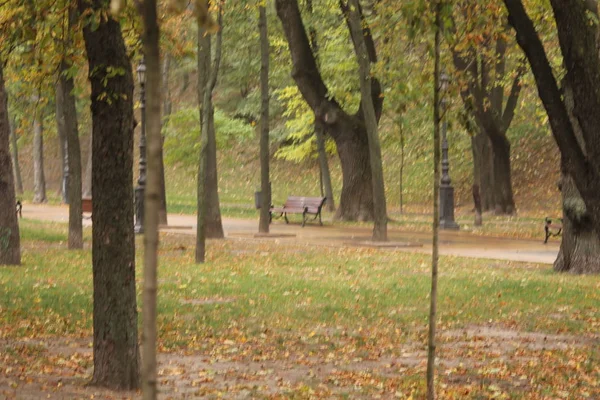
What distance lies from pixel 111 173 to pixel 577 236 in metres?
11.6

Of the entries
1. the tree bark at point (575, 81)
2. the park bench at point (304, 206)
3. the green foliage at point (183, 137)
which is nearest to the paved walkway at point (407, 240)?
the park bench at point (304, 206)

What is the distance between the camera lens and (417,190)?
51.3m

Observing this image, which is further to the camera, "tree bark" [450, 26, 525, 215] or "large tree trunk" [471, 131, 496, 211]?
"large tree trunk" [471, 131, 496, 211]

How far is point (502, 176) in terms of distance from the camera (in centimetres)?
4062

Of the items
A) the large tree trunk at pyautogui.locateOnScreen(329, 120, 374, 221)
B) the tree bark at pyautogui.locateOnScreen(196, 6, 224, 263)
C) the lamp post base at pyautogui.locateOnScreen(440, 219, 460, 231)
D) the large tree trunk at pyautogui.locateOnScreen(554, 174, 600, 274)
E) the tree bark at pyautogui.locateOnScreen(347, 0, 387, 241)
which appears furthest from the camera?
the large tree trunk at pyautogui.locateOnScreen(329, 120, 374, 221)

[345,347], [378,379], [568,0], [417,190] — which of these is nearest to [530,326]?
[345,347]

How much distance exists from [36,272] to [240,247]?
705cm

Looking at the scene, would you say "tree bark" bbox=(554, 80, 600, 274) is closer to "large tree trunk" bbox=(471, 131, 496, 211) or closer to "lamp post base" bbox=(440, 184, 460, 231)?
"lamp post base" bbox=(440, 184, 460, 231)

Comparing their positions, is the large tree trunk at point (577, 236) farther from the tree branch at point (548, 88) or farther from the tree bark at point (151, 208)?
the tree bark at point (151, 208)

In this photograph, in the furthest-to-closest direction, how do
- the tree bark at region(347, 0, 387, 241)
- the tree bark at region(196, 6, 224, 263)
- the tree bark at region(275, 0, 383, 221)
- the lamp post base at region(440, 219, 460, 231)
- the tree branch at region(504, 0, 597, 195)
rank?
1. the tree bark at region(275, 0, 383, 221)
2. the lamp post base at region(440, 219, 460, 231)
3. the tree bark at region(347, 0, 387, 241)
4. the tree bark at region(196, 6, 224, 263)
5. the tree branch at region(504, 0, 597, 195)

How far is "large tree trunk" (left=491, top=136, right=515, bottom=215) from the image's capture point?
4025 centimetres

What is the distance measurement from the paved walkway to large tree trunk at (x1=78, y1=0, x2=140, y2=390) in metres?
14.3

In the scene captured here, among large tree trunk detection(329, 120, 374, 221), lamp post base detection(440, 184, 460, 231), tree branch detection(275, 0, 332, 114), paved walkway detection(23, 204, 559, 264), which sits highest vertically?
tree branch detection(275, 0, 332, 114)

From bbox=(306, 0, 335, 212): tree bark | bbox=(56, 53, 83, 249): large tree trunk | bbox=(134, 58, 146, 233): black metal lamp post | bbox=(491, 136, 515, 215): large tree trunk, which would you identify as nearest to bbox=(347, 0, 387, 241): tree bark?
bbox=(134, 58, 146, 233): black metal lamp post
